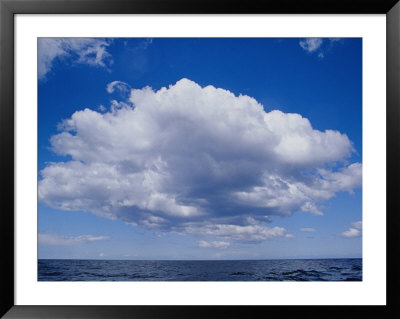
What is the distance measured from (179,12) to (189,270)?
1090 cm

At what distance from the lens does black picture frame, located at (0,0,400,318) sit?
1146 mm

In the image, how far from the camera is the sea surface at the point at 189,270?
10086 millimetres

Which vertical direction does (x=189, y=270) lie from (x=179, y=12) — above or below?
below

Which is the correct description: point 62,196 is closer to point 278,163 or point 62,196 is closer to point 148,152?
point 148,152

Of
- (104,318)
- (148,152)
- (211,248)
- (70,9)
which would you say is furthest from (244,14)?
(211,248)

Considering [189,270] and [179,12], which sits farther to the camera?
[189,270]

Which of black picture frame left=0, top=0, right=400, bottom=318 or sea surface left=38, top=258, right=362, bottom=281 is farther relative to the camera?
sea surface left=38, top=258, right=362, bottom=281

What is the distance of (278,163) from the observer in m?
12.1

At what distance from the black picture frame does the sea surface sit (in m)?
8.98

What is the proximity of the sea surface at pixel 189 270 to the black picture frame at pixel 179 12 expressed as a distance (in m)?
8.98

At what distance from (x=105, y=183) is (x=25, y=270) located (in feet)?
35.5

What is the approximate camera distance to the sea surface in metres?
10.1

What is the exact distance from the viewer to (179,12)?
1.20 m

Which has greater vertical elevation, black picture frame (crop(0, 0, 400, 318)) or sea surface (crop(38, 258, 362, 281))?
black picture frame (crop(0, 0, 400, 318))
